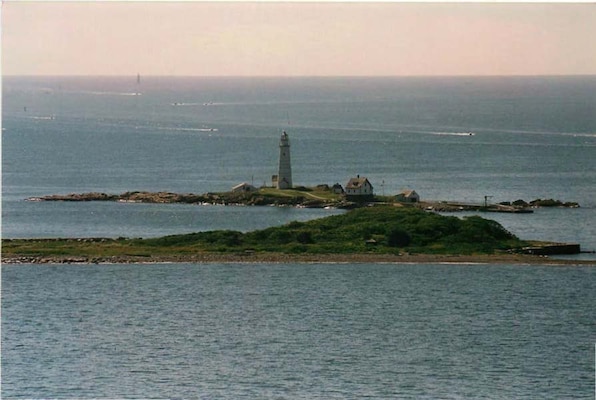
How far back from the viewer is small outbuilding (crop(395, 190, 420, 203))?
44531mm

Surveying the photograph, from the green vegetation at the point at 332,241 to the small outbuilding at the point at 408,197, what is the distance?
7287 millimetres

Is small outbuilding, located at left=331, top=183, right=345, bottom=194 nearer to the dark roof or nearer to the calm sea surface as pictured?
the dark roof

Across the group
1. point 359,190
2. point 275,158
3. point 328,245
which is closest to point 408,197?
point 359,190

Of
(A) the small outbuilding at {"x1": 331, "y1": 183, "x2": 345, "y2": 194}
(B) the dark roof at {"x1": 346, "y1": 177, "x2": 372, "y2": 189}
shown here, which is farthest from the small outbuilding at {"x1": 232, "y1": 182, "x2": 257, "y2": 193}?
(B) the dark roof at {"x1": 346, "y1": 177, "x2": 372, "y2": 189}

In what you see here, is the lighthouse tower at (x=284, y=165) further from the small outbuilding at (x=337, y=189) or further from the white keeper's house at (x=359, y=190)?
the white keeper's house at (x=359, y=190)

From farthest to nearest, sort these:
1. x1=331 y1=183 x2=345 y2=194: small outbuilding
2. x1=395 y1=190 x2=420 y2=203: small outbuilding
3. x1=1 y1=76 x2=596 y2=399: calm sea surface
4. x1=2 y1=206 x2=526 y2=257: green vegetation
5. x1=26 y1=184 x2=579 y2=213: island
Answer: x1=331 y1=183 x2=345 y2=194: small outbuilding < x1=395 y1=190 x2=420 y2=203: small outbuilding < x1=26 y1=184 x2=579 y2=213: island < x1=2 y1=206 x2=526 y2=257: green vegetation < x1=1 y1=76 x2=596 y2=399: calm sea surface

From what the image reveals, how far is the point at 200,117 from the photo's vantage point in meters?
98.5

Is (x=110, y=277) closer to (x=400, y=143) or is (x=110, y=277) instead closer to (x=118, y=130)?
(x=400, y=143)

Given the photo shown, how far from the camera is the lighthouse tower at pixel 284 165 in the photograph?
4797 cm

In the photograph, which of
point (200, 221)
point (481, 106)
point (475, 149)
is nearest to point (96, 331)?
point (200, 221)

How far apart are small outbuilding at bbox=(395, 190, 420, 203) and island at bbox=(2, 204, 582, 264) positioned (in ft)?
23.8

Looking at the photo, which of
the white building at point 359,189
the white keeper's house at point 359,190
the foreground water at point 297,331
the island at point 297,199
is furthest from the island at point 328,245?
the white building at point 359,189

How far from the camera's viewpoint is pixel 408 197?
44.7m

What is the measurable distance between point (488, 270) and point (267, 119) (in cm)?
6100
